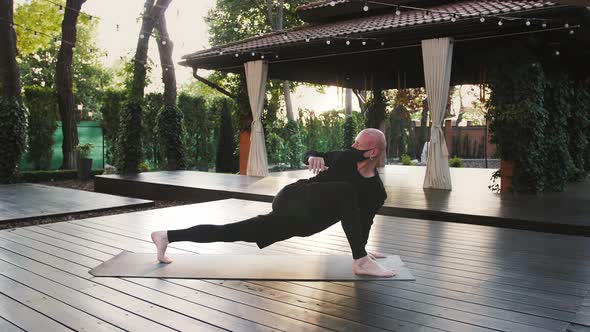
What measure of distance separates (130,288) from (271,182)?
226 inches

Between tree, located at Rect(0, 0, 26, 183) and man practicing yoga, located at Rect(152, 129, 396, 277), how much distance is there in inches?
355

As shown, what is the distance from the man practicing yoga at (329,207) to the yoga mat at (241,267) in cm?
19

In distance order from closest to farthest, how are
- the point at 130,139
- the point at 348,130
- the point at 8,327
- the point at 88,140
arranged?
1. the point at 8,327
2. the point at 130,139
3. the point at 348,130
4. the point at 88,140

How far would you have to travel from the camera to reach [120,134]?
11.3 metres

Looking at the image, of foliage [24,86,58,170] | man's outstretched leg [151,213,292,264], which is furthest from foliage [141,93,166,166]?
man's outstretched leg [151,213,292,264]

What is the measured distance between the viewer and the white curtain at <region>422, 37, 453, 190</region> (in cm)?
727

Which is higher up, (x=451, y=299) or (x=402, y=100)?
(x=402, y=100)

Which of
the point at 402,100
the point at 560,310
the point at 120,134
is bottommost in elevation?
the point at 560,310

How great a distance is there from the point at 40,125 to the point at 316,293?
12839 millimetres

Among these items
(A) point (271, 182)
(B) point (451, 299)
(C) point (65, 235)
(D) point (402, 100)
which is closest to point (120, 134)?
(A) point (271, 182)

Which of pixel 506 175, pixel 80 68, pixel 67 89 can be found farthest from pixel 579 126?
pixel 80 68

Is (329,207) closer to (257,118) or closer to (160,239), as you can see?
(160,239)

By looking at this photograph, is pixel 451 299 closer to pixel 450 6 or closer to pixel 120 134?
pixel 450 6

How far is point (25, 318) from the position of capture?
233cm
